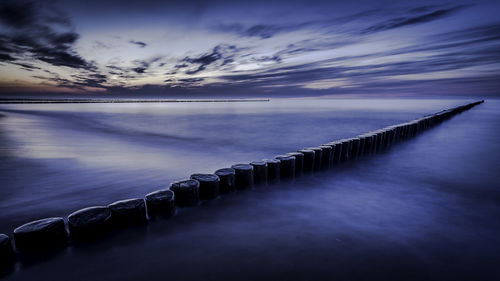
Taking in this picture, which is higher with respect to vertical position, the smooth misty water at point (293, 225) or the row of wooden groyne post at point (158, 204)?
the row of wooden groyne post at point (158, 204)

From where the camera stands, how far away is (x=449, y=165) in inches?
290

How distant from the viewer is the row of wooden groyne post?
2.52 metres

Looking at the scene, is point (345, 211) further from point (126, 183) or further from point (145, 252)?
point (126, 183)

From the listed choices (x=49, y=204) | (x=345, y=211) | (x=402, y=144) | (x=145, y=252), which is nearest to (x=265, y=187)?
(x=345, y=211)

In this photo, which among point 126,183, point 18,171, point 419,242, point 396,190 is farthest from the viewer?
point 18,171

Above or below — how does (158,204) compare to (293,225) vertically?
above

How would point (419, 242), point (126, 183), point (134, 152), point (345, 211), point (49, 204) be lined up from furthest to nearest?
point (134, 152) < point (126, 183) < point (49, 204) < point (345, 211) < point (419, 242)

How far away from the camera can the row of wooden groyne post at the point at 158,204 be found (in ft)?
8.27

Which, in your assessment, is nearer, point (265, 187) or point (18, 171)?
point (265, 187)

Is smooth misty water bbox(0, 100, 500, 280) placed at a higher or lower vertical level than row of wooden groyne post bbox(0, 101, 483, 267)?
lower

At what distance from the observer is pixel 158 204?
3305 millimetres

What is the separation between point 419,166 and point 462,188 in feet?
6.02

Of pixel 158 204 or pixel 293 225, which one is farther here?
pixel 293 225

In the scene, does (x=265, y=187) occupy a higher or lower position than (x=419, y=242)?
higher
